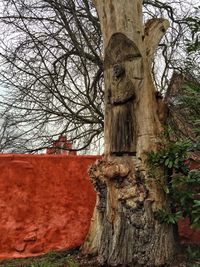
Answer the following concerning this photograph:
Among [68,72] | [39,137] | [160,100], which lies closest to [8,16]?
[68,72]

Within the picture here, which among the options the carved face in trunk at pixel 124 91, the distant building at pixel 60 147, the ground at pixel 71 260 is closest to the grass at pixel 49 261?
the ground at pixel 71 260

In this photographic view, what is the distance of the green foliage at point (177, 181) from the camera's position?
4934 millimetres

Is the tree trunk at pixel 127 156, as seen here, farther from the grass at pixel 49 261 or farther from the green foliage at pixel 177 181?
the grass at pixel 49 261

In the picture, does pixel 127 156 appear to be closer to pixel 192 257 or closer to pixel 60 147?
pixel 192 257

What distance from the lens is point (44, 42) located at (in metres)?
8.98

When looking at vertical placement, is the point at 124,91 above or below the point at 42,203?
above

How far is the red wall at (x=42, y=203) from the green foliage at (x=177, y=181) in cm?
159

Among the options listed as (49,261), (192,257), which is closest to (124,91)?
(192,257)

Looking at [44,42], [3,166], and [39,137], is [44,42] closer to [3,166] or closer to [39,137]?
[39,137]

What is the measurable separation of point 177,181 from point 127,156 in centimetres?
71

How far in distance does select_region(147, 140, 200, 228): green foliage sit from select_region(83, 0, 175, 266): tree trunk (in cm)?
12

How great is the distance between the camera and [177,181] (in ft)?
16.3

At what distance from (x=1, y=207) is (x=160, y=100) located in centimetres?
276

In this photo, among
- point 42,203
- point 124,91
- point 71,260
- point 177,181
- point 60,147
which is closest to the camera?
point 177,181
